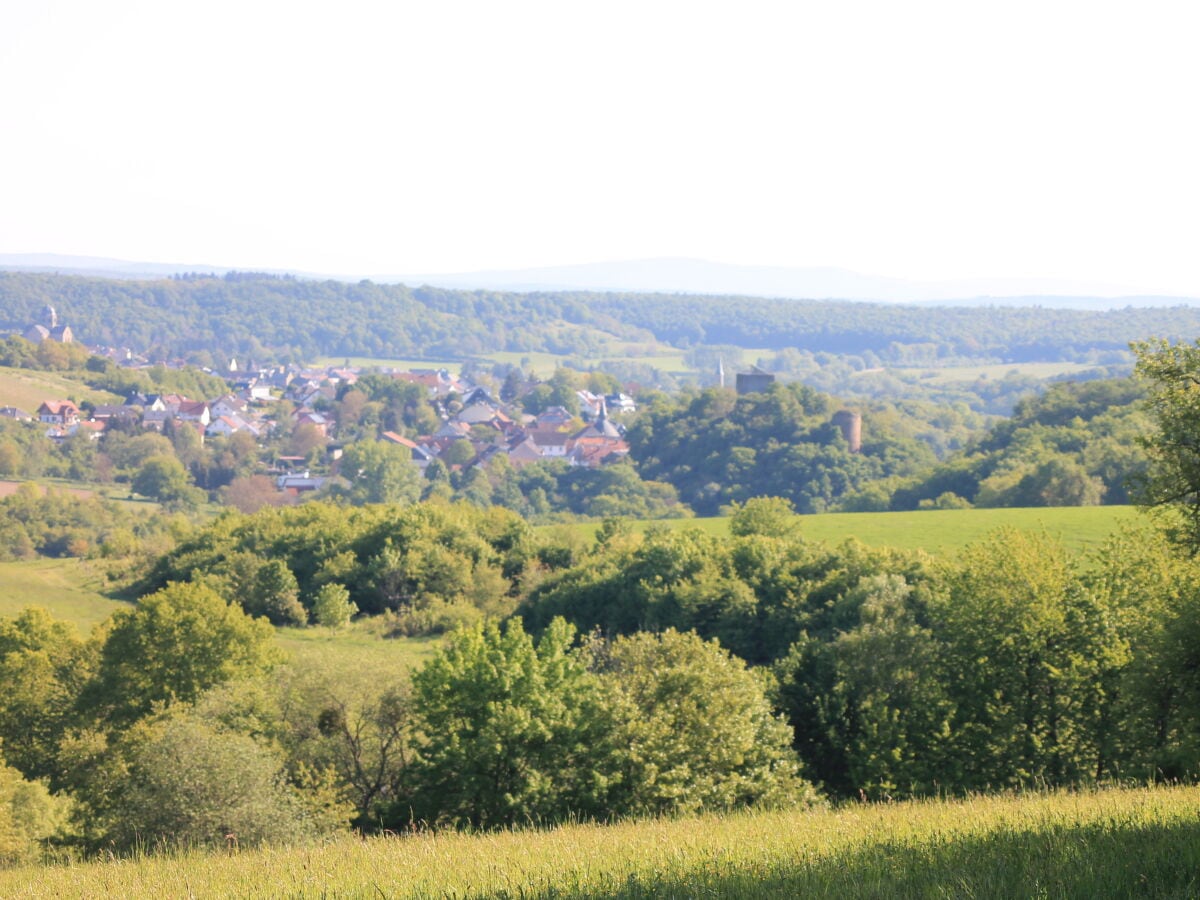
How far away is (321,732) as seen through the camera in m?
20.0

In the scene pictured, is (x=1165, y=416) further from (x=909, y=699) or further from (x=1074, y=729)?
(x=909, y=699)

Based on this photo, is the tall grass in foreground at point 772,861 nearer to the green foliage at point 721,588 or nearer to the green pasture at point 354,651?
the green pasture at point 354,651

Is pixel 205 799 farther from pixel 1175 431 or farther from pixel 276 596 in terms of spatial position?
pixel 276 596

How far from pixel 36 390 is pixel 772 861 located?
16343 centimetres

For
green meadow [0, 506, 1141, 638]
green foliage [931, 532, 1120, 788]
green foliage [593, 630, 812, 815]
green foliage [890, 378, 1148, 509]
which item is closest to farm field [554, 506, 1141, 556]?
green meadow [0, 506, 1141, 638]

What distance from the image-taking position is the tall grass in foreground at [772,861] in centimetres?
639

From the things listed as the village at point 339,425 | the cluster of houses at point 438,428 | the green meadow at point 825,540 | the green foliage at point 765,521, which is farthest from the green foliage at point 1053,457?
the cluster of houses at point 438,428

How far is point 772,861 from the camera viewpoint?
298 inches

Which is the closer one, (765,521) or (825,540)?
(825,540)

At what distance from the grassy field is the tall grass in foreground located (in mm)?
147286

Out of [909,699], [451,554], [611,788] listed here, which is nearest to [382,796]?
[611,788]

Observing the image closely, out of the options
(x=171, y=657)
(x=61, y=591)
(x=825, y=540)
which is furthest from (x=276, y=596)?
(x=825, y=540)

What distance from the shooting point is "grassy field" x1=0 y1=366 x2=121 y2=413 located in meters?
144

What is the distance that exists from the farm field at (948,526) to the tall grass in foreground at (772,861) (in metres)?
25.2
